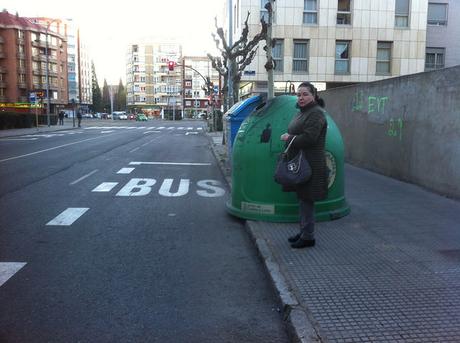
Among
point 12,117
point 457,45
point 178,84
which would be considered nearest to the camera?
point 457,45

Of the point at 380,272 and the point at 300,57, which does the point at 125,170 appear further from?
the point at 300,57

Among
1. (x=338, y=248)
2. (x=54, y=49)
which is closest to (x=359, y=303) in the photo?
(x=338, y=248)

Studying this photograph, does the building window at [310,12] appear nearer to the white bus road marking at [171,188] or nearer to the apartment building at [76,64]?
the white bus road marking at [171,188]

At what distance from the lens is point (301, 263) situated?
4.88 meters

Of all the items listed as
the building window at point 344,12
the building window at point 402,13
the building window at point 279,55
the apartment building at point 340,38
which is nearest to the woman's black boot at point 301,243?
the apartment building at point 340,38

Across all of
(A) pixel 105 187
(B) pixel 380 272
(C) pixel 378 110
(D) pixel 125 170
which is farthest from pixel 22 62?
(B) pixel 380 272

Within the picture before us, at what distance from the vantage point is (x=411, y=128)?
9703 mm

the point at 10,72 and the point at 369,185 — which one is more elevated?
the point at 10,72

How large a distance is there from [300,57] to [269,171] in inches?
970

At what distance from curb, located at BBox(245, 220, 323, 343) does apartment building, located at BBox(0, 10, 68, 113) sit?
81.7 metres

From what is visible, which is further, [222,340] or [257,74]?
[257,74]

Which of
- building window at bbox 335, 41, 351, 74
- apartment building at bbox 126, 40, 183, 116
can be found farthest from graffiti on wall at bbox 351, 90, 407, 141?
apartment building at bbox 126, 40, 183, 116

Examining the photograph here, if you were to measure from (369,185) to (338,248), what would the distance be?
4.73m

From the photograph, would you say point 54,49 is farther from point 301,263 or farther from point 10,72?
point 301,263
